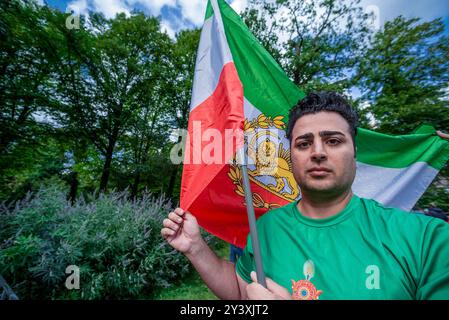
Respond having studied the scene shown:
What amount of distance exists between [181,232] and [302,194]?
3.04ft

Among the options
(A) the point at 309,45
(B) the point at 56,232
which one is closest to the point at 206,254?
(B) the point at 56,232

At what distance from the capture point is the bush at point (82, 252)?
3373 millimetres

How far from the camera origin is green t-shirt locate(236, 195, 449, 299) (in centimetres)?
102

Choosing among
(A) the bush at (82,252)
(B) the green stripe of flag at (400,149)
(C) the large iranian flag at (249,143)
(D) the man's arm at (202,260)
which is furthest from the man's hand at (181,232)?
(A) the bush at (82,252)

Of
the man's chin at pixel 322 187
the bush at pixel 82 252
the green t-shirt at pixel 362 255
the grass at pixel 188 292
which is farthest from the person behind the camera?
the grass at pixel 188 292

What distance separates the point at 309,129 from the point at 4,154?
1131 cm

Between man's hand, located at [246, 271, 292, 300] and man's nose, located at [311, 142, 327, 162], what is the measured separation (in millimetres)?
752

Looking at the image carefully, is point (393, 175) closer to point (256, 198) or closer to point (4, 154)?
point (256, 198)

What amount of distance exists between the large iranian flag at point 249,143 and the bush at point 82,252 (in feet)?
10.0

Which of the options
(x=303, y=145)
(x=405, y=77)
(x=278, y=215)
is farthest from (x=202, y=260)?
(x=405, y=77)

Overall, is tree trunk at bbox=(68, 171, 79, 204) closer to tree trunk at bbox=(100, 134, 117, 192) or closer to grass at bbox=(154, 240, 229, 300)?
tree trunk at bbox=(100, 134, 117, 192)

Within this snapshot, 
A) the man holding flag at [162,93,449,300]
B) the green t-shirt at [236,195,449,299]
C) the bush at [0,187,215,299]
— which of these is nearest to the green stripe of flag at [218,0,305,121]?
the man holding flag at [162,93,449,300]

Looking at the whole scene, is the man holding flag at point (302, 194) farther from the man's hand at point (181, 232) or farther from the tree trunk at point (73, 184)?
the tree trunk at point (73, 184)

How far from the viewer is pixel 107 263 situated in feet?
13.3
